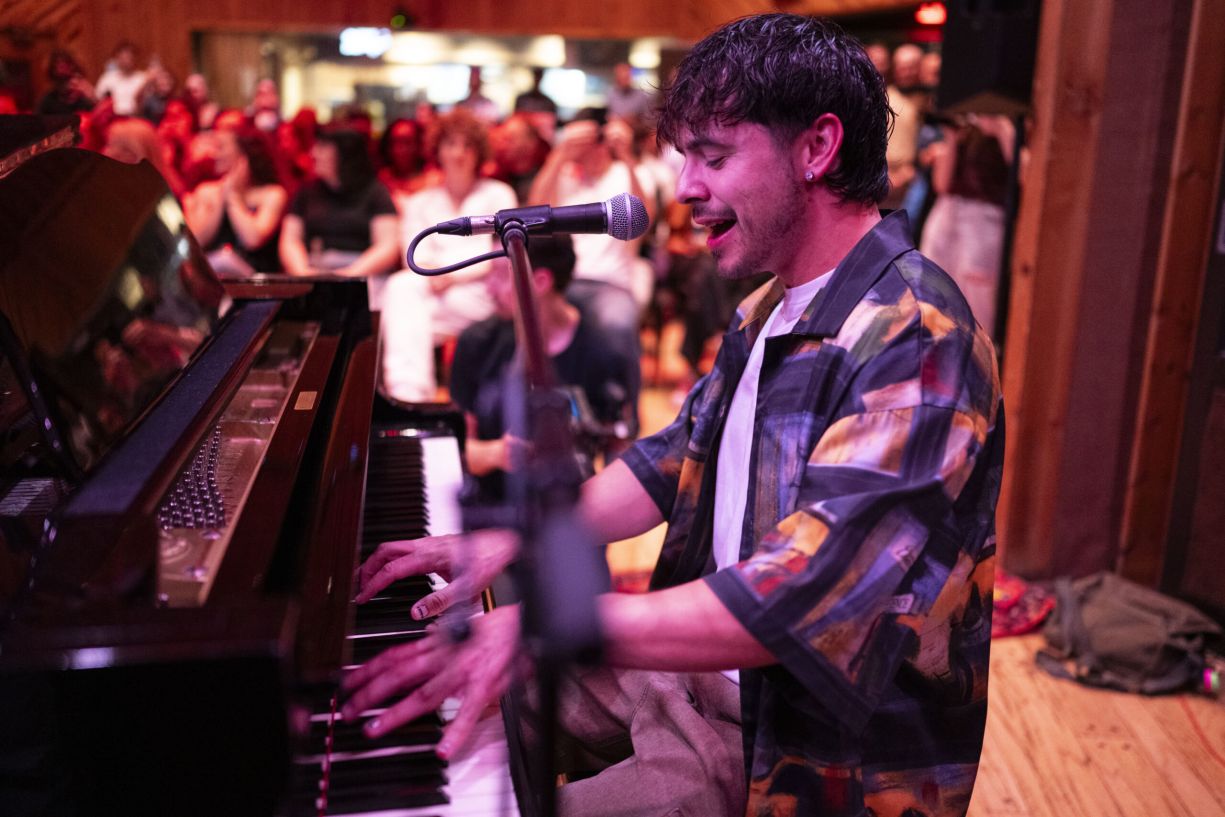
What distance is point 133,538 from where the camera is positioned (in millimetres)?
1031

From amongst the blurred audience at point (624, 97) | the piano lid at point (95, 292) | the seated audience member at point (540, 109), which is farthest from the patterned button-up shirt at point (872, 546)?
the blurred audience at point (624, 97)

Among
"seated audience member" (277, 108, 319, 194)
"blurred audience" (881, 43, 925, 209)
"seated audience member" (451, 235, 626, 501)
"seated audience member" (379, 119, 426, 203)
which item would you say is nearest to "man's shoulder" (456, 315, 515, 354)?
"seated audience member" (451, 235, 626, 501)

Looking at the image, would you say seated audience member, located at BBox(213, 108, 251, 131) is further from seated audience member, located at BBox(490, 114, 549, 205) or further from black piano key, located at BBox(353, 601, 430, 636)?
black piano key, located at BBox(353, 601, 430, 636)

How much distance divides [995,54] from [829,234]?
2.48 metres

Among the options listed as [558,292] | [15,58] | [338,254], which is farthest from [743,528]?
[15,58]

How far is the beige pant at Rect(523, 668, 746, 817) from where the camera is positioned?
1308 millimetres

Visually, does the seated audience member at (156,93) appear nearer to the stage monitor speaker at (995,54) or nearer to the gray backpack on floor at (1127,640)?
the stage monitor speaker at (995,54)

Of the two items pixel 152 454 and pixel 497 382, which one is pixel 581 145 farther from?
pixel 152 454

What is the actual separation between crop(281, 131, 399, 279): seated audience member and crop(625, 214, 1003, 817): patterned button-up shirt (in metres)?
3.80

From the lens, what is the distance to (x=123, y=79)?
28.5 feet

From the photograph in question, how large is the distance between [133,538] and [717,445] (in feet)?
2.88

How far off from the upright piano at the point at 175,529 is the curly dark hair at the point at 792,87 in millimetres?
693

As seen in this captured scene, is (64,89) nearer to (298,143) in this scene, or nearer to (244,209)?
(244,209)

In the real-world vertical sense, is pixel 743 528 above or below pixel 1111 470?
above
